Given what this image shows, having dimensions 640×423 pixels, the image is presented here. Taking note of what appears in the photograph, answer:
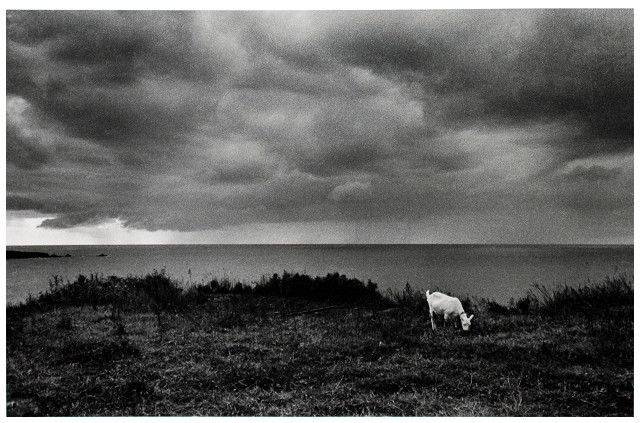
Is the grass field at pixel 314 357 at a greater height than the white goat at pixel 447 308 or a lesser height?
lesser

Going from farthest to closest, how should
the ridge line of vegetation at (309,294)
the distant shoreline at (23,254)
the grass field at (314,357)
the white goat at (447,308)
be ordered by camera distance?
1. the ridge line of vegetation at (309,294)
2. the white goat at (447,308)
3. the distant shoreline at (23,254)
4. the grass field at (314,357)

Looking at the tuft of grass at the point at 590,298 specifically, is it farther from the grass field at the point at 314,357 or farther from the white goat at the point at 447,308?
the white goat at the point at 447,308

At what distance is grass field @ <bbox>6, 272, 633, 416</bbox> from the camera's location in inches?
232

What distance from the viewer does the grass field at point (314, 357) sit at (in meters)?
5.88

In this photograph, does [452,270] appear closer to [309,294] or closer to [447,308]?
[309,294]

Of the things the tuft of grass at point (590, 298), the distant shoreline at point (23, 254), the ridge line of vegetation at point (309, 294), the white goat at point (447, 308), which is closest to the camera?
the distant shoreline at point (23, 254)

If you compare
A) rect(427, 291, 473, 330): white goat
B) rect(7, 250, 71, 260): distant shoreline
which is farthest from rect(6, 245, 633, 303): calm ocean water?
rect(427, 291, 473, 330): white goat

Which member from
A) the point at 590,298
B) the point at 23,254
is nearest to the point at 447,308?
the point at 590,298

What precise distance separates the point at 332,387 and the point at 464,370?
1.73m

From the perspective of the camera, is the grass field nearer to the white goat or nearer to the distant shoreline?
the white goat

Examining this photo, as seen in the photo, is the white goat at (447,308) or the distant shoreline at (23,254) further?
the white goat at (447,308)

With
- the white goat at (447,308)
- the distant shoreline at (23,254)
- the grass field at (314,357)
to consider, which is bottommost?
the grass field at (314,357)

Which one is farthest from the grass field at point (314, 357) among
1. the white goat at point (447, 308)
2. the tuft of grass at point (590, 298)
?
the white goat at point (447, 308)
